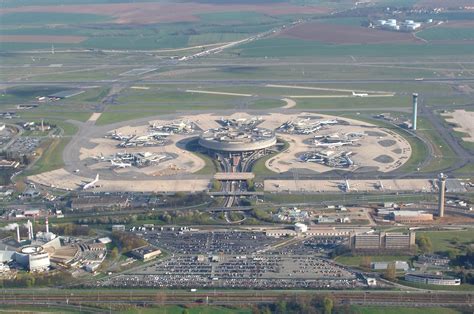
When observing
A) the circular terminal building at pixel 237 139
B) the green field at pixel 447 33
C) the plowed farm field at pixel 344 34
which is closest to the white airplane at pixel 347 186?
the circular terminal building at pixel 237 139

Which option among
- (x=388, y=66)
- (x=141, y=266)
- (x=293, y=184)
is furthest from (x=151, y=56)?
(x=141, y=266)

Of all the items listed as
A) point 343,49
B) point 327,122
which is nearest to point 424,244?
point 327,122

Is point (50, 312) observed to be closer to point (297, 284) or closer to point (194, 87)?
point (297, 284)

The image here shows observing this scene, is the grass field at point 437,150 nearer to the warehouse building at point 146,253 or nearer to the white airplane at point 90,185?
Answer: the warehouse building at point 146,253

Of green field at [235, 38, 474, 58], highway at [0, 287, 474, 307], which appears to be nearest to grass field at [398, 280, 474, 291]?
highway at [0, 287, 474, 307]

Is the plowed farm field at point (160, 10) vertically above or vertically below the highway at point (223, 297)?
above

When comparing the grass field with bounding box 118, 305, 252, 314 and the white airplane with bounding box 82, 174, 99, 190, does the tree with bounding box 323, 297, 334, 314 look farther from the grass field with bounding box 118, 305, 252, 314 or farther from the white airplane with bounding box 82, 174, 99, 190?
the white airplane with bounding box 82, 174, 99, 190

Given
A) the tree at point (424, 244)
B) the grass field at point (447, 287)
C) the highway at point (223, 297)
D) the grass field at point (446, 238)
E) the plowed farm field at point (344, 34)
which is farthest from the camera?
the plowed farm field at point (344, 34)

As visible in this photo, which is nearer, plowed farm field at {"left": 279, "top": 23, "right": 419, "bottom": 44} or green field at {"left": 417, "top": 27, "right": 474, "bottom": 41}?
plowed farm field at {"left": 279, "top": 23, "right": 419, "bottom": 44}

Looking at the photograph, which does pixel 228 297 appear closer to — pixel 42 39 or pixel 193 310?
pixel 193 310
